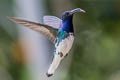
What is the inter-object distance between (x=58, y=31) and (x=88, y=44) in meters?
3.13

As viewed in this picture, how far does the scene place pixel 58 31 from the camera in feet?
2.70

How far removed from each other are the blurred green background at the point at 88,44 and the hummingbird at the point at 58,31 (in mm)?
2987

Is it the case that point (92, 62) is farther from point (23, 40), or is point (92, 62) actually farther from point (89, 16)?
point (23, 40)

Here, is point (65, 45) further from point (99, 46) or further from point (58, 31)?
point (99, 46)

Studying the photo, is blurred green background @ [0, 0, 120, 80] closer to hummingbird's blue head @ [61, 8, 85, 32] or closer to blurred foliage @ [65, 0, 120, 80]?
A: blurred foliage @ [65, 0, 120, 80]

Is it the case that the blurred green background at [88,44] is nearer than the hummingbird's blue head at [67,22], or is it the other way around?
the hummingbird's blue head at [67,22]

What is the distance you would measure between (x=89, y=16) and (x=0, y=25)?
43.5 inches

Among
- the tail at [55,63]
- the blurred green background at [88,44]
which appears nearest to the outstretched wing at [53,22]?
the tail at [55,63]

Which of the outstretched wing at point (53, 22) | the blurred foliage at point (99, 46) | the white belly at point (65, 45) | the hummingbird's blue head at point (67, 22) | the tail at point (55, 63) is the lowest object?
the blurred foliage at point (99, 46)

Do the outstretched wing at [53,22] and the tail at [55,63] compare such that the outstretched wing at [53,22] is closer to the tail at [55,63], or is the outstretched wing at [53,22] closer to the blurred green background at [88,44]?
the tail at [55,63]

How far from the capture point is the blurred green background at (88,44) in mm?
3969

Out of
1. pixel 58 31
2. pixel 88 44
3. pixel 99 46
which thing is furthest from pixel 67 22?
pixel 99 46

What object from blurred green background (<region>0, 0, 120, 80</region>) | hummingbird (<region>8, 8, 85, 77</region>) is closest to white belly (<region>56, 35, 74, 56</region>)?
hummingbird (<region>8, 8, 85, 77</region>)

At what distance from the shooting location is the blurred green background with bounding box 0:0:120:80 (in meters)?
3.97
